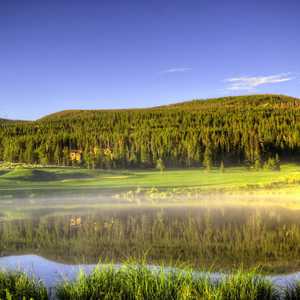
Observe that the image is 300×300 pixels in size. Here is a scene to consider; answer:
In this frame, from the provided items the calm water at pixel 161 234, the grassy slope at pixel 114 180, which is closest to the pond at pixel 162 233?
the calm water at pixel 161 234

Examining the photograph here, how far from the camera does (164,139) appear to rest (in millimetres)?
72250

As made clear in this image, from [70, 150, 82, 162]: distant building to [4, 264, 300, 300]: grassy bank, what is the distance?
63189 mm

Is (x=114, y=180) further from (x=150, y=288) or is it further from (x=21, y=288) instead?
(x=150, y=288)

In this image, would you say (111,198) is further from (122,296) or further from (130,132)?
(130,132)

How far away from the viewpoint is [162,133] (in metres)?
74.4

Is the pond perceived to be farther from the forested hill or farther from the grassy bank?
the forested hill

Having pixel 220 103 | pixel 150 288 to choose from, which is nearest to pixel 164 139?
pixel 220 103

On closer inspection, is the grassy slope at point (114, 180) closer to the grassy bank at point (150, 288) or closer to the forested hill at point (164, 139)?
the forested hill at point (164, 139)

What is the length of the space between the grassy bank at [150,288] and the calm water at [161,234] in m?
1.45

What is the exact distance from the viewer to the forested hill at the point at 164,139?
68062 mm

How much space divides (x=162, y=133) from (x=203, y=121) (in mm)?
11649

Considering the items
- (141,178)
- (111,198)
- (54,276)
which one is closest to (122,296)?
(54,276)

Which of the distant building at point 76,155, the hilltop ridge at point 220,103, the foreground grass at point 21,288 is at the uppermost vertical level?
the hilltop ridge at point 220,103

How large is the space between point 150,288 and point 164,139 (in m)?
63.5
